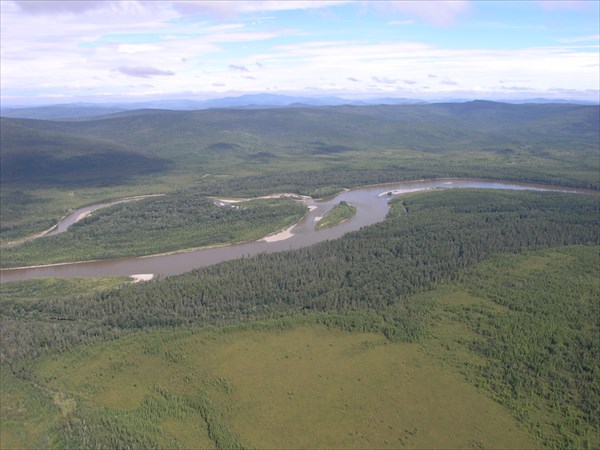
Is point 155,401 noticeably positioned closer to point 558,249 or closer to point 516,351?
point 516,351

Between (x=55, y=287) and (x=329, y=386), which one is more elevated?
(x=55, y=287)

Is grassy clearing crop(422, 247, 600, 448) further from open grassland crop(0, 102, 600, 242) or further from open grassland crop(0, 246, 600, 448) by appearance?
open grassland crop(0, 102, 600, 242)

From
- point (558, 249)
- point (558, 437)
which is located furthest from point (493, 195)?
point (558, 437)

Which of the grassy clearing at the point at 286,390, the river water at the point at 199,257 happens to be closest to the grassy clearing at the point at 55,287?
the river water at the point at 199,257

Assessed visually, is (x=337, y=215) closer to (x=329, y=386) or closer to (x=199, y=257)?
(x=199, y=257)

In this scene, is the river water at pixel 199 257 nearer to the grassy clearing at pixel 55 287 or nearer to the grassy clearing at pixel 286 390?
the grassy clearing at pixel 55 287

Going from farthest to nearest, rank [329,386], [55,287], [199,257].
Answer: [199,257]
[55,287]
[329,386]

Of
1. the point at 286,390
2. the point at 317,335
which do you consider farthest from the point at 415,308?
the point at 286,390
